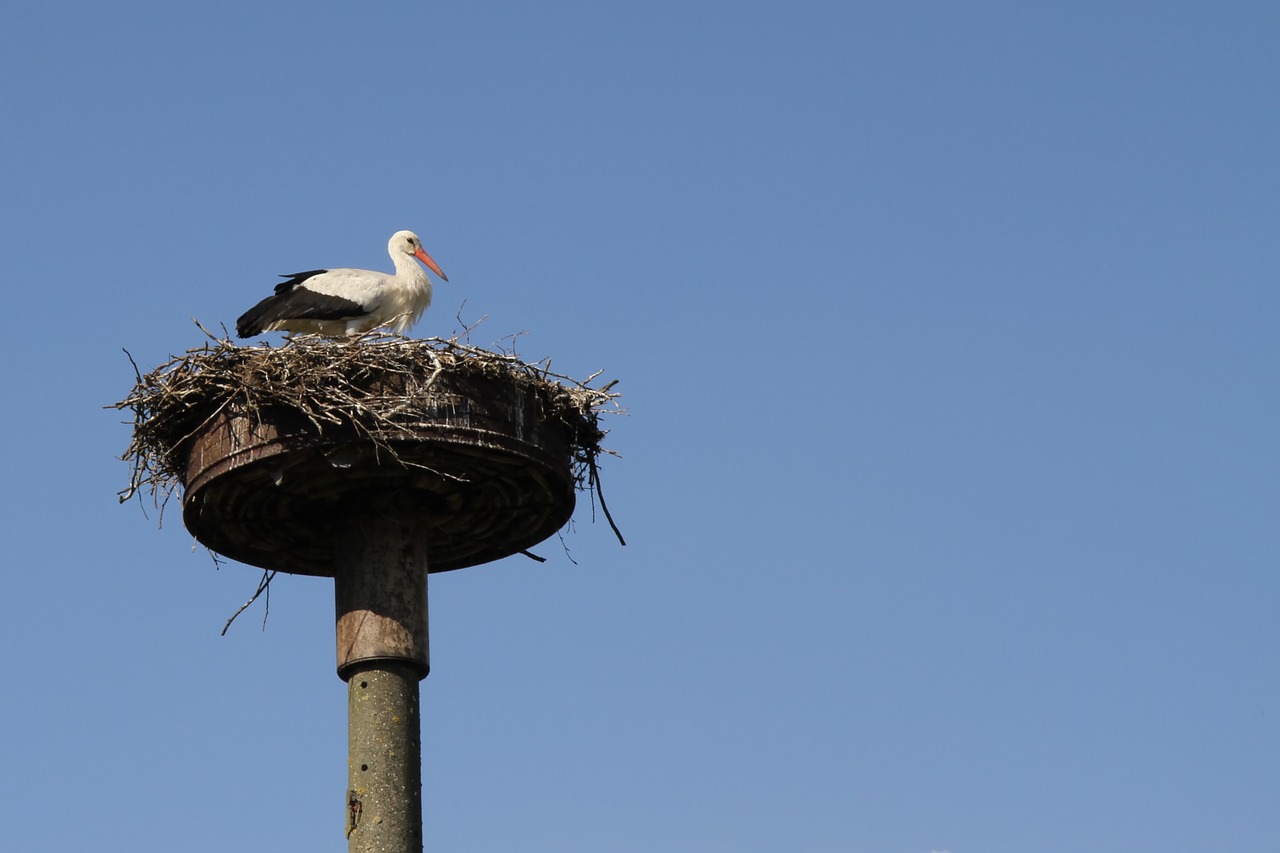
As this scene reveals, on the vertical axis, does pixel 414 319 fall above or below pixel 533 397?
above

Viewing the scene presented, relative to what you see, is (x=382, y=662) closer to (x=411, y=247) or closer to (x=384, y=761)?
(x=384, y=761)

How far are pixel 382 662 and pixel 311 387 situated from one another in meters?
1.95

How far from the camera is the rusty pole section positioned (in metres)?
11.6

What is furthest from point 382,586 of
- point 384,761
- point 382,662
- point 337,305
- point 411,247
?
point 411,247

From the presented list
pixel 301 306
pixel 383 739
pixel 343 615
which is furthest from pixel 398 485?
pixel 301 306

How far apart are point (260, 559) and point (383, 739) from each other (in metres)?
A: 2.31

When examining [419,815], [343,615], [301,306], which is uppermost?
[301,306]

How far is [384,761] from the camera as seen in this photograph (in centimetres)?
1178

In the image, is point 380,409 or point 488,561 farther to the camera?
point 488,561

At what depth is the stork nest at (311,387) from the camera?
11.7m

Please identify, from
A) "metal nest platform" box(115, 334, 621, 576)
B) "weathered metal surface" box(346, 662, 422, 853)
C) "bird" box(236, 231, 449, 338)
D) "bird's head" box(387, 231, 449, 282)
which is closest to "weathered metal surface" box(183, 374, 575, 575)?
"metal nest platform" box(115, 334, 621, 576)

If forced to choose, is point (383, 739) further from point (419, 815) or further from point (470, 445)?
point (470, 445)

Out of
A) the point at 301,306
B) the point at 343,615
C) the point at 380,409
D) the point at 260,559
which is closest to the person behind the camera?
the point at 380,409

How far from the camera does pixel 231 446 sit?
12.0 metres
